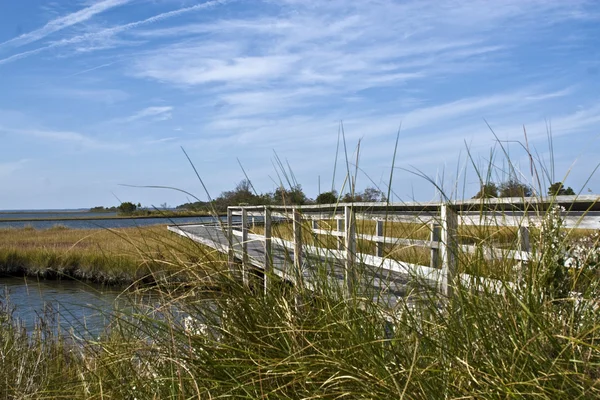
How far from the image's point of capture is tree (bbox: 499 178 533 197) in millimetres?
2869

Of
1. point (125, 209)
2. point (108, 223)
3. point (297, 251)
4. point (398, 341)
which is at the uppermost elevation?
point (125, 209)

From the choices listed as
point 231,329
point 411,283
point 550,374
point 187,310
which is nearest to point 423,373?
point 550,374

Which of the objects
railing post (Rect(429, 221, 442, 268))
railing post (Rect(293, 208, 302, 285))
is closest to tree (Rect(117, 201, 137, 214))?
railing post (Rect(293, 208, 302, 285))

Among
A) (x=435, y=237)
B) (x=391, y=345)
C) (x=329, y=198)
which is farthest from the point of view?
(x=329, y=198)

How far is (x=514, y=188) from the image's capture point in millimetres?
2988

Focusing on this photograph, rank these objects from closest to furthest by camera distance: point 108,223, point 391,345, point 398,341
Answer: point 391,345
point 398,341
point 108,223

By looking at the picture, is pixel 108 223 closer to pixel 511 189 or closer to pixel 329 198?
pixel 329 198

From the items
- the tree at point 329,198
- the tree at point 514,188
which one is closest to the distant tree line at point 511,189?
the tree at point 514,188

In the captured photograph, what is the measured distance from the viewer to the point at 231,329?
2432 millimetres

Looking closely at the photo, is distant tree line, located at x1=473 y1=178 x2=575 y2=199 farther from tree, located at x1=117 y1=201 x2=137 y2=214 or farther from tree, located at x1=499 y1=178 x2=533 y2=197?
tree, located at x1=117 y1=201 x2=137 y2=214

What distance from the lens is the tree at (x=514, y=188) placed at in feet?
9.41

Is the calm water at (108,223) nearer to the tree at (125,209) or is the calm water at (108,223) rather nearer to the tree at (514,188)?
the tree at (125,209)

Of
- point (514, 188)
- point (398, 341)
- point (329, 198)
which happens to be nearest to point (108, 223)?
point (329, 198)

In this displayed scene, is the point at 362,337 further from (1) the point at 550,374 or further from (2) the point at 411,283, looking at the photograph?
(1) the point at 550,374
